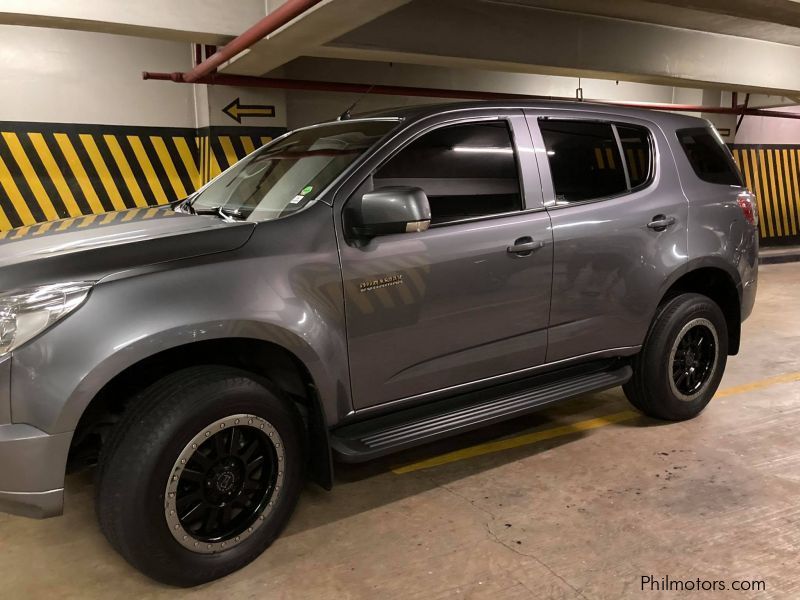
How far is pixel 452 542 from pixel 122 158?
20.9 feet

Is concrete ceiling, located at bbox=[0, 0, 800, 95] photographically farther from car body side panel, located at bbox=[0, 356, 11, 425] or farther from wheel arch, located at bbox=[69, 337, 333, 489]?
car body side panel, located at bbox=[0, 356, 11, 425]

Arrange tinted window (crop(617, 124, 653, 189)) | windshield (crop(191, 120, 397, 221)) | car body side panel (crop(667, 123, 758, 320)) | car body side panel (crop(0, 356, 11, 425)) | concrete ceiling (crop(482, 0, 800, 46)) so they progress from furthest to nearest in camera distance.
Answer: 1. concrete ceiling (crop(482, 0, 800, 46))
2. car body side panel (crop(667, 123, 758, 320))
3. tinted window (crop(617, 124, 653, 189))
4. windshield (crop(191, 120, 397, 221))
5. car body side panel (crop(0, 356, 11, 425))

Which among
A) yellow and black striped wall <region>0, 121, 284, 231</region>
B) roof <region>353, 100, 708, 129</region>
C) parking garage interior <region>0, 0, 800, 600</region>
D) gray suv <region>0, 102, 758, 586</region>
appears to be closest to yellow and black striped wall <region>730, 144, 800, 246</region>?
parking garage interior <region>0, 0, 800, 600</region>

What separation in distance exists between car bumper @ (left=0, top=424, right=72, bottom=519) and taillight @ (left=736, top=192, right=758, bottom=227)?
3893mm

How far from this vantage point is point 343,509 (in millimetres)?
3162

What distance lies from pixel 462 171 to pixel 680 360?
6.31 feet

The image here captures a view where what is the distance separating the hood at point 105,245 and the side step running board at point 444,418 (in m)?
0.98

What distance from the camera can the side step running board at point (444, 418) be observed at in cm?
286

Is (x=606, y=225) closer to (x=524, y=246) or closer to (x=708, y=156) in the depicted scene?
(x=524, y=246)

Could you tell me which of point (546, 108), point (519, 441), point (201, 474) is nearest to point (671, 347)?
point (519, 441)

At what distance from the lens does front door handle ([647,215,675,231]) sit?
146 inches

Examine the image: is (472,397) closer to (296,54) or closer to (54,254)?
(54,254)

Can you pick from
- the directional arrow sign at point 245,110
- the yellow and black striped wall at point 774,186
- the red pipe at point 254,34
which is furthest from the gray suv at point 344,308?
the yellow and black striped wall at point 774,186

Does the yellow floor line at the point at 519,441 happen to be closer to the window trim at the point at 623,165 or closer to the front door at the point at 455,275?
the front door at the point at 455,275
